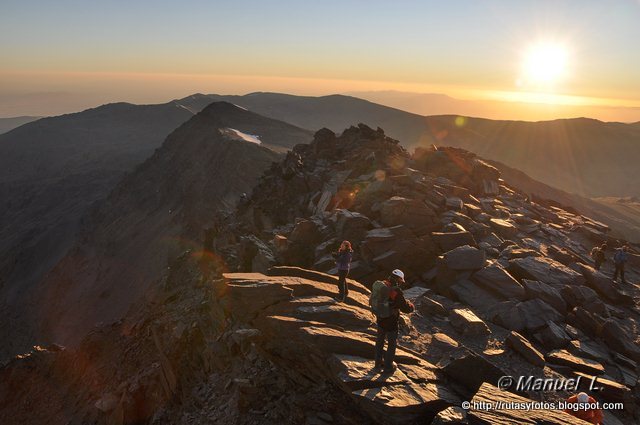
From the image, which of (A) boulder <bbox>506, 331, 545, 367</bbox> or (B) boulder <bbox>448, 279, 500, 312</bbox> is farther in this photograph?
(B) boulder <bbox>448, 279, 500, 312</bbox>

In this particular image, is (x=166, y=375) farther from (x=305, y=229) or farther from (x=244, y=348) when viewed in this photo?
(x=305, y=229)

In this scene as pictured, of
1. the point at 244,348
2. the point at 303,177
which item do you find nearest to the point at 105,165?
the point at 303,177

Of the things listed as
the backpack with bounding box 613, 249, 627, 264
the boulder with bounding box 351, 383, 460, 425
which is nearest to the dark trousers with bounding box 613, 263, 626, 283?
the backpack with bounding box 613, 249, 627, 264

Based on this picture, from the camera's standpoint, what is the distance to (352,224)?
1983 cm

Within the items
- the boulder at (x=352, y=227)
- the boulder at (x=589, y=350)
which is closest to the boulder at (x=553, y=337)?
the boulder at (x=589, y=350)

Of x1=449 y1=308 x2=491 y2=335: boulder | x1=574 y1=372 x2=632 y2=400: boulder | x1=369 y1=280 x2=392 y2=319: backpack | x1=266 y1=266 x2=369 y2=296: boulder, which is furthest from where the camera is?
x1=266 y1=266 x2=369 y2=296: boulder

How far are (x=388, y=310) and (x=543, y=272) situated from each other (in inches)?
457

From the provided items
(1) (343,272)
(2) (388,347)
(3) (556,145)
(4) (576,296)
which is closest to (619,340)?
(4) (576,296)

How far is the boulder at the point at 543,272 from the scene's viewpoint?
1736 cm

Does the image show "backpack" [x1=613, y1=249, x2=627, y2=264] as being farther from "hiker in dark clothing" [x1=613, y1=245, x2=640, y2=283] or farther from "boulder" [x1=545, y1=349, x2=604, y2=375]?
"boulder" [x1=545, y1=349, x2=604, y2=375]

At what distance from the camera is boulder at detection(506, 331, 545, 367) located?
12297 mm

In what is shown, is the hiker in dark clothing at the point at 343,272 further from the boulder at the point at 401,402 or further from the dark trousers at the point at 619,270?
the dark trousers at the point at 619,270

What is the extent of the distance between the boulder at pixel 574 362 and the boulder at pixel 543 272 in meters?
4.92

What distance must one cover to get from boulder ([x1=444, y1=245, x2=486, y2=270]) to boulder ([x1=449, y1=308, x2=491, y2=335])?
9.71ft
